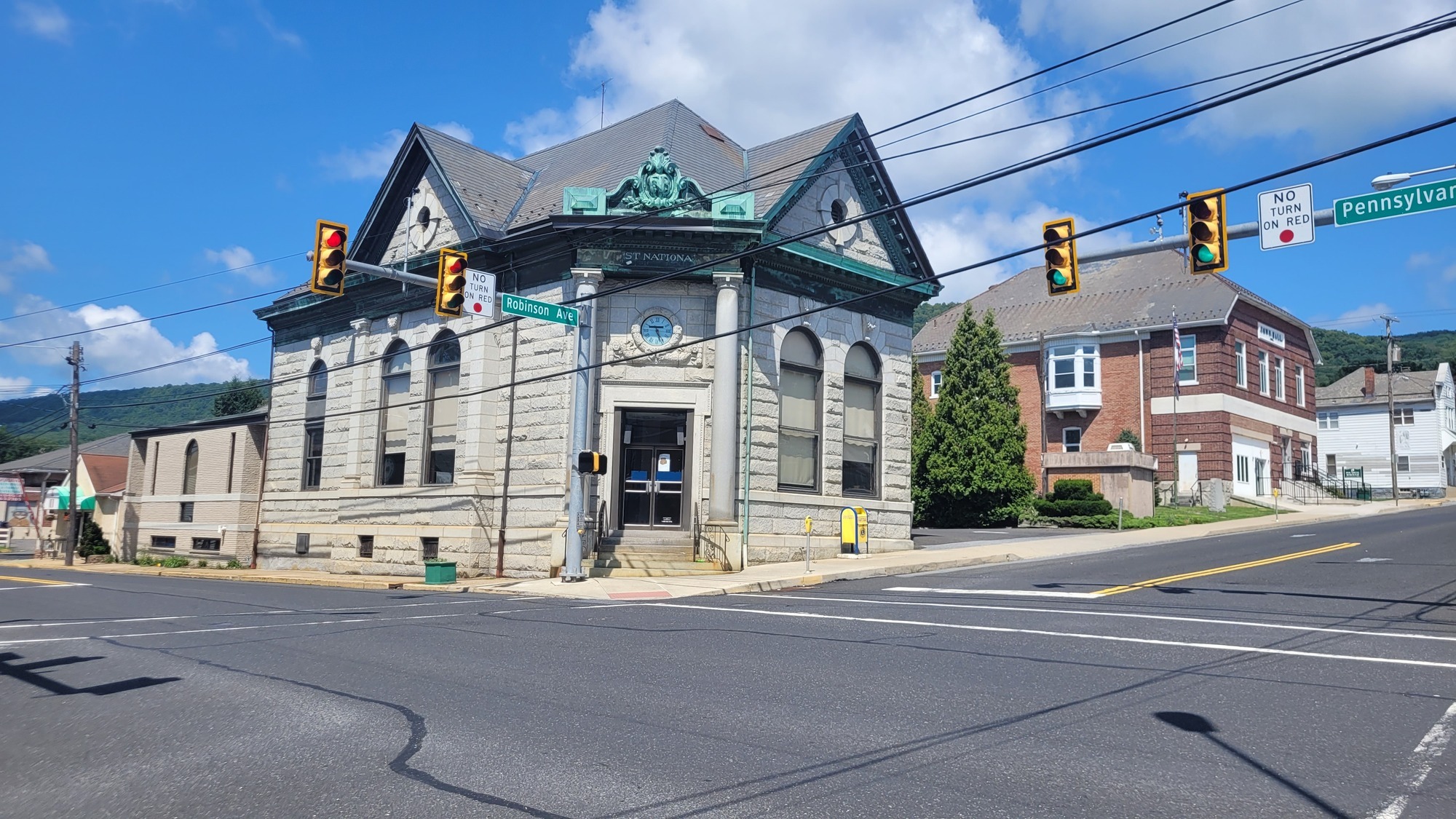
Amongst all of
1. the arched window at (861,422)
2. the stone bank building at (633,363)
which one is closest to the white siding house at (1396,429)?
the arched window at (861,422)

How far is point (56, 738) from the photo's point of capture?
7.46 metres

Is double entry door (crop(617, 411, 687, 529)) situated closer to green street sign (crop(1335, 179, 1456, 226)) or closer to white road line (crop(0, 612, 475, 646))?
white road line (crop(0, 612, 475, 646))

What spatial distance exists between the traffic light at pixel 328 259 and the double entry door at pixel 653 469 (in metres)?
9.07

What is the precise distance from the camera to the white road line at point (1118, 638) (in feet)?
32.6

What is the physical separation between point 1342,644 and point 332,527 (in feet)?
83.0

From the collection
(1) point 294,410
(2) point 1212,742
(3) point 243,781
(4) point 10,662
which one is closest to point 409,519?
(1) point 294,410

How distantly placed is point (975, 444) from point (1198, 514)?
8.96 meters

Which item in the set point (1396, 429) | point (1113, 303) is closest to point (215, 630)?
point (1113, 303)

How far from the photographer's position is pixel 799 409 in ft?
82.5

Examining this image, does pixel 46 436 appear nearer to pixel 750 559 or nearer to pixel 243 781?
pixel 750 559

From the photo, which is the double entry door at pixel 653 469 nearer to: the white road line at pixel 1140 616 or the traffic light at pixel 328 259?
the white road line at pixel 1140 616

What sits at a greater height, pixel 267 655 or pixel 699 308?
pixel 699 308

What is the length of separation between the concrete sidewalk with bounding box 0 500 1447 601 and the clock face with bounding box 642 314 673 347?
18.2ft

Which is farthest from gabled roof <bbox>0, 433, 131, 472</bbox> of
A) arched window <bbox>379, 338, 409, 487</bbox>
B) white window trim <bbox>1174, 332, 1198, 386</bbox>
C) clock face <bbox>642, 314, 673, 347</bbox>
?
white window trim <bbox>1174, 332, 1198, 386</bbox>
